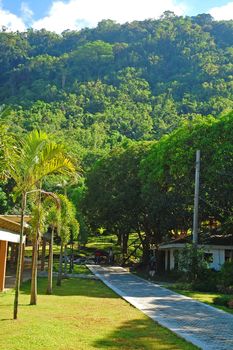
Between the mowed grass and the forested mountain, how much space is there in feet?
178

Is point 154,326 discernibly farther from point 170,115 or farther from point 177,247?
point 170,115

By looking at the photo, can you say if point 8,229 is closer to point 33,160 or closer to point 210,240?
point 33,160

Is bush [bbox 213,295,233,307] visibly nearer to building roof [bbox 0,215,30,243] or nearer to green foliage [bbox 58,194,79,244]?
green foliage [bbox 58,194,79,244]

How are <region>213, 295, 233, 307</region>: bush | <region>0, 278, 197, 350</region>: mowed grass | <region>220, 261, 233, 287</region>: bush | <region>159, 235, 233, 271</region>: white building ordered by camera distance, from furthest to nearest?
<region>159, 235, 233, 271</region>: white building, <region>220, 261, 233, 287</region>: bush, <region>213, 295, 233, 307</region>: bush, <region>0, 278, 197, 350</region>: mowed grass

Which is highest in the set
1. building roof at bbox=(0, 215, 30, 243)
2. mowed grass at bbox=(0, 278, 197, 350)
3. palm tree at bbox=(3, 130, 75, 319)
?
palm tree at bbox=(3, 130, 75, 319)

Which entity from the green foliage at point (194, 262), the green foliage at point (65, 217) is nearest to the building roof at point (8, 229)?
the green foliage at point (65, 217)

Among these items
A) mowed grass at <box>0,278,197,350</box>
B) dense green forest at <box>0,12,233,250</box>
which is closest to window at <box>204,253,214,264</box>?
dense green forest at <box>0,12,233,250</box>

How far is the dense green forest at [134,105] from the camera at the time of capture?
3144 cm

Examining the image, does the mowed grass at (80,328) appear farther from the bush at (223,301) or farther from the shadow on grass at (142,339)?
the bush at (223,301)

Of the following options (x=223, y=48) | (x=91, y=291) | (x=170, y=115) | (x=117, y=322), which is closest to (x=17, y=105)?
(x=170, y=115)

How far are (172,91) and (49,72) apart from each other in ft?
106

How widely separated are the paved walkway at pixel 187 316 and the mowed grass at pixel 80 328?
40 cm

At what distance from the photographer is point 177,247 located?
32.7 metres

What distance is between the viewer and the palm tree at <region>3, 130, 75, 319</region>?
39.2ft
